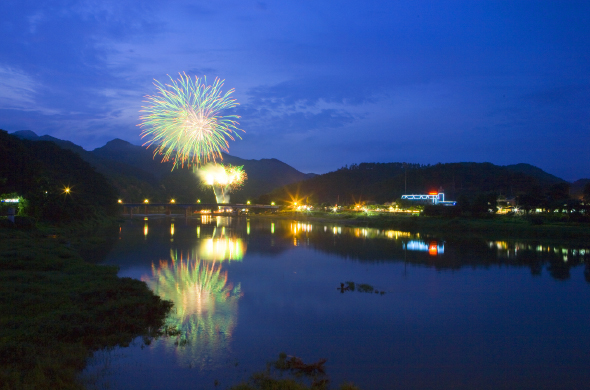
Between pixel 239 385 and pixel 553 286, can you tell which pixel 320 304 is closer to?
pixel 239 385

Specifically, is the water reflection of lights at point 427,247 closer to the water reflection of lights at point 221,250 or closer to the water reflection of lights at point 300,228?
the water reflection of lights at point 221,250

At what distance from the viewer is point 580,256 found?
2512cm

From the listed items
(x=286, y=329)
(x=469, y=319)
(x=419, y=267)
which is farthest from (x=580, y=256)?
(x=286, y=329)

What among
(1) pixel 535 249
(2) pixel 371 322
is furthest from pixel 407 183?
(2) pixel 371 322

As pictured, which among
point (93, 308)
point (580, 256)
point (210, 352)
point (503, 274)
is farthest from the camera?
point (580, 256)

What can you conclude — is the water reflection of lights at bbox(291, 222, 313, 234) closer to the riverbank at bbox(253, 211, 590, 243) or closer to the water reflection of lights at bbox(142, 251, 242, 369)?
the riverbank at bbox(253, 211, 590, 243)

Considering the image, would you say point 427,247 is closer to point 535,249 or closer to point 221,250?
point 535,249

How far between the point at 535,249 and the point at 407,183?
73223mm

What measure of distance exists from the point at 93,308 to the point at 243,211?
88909mm

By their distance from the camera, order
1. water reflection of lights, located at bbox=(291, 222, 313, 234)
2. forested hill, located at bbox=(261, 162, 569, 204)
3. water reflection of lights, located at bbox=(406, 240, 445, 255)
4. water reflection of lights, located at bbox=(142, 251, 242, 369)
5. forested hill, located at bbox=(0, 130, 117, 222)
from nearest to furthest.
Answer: water reflection of lights, located at bbox=(142, 251, 242, 369)
water reflection of lights, located at bbox=(406, 240, 445, 255)
forested hill, located at bbox=(0, 130, 117, 222)
water reflection of lights, located at bbox=(291, 222, 313, 234)
forested hill, located at bbox=(261, 162, 569, 204)

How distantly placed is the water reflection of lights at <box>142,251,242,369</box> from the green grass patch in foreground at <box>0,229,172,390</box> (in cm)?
73

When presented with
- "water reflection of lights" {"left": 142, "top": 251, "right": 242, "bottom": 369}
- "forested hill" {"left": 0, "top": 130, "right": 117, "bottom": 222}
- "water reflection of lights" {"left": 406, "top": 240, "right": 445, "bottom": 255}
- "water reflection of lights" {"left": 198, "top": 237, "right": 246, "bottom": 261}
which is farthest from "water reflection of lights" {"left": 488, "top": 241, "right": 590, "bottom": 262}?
"forested hill" {"left": 0, "top": 130, "right": 117, "bottom": 222}

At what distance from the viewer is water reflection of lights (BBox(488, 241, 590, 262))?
2551 centimetres

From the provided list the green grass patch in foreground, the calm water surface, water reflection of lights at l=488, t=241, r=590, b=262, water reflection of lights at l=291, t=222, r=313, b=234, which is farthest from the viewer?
water reflection of lights at l=291, t=222, r=313, b=234
